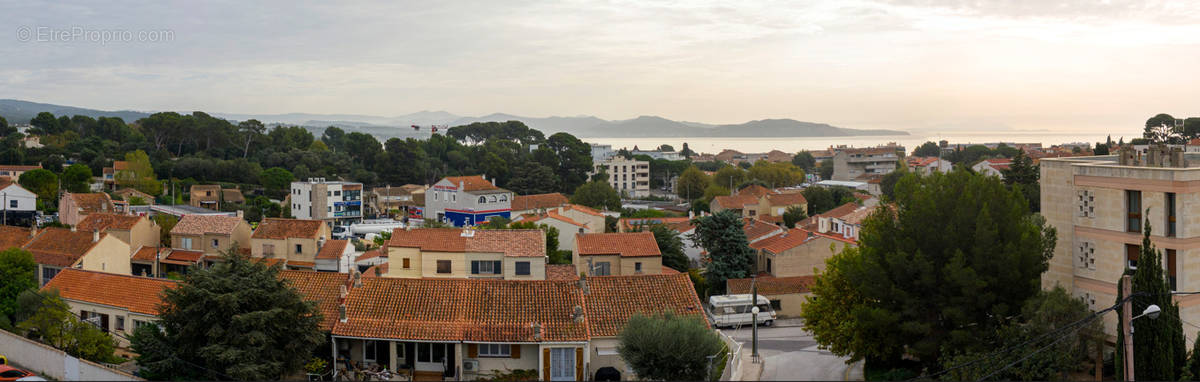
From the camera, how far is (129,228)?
48.1 metres

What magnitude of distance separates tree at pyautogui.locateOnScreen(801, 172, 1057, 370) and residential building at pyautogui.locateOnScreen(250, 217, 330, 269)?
97.2ft

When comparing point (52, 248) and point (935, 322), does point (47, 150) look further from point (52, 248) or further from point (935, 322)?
point (935, 322)

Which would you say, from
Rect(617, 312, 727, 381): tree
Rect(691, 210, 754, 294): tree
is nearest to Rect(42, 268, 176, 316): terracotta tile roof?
Rect(617, 312, 727, 381): tree

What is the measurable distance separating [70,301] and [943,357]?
2741 cm

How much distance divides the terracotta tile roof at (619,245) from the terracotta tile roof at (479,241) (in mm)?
4102

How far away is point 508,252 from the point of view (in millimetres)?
35750

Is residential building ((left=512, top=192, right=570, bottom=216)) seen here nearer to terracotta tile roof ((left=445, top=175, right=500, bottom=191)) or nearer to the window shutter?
terracotta tile roof ((left=445, top=175, right=500, bottom=191))

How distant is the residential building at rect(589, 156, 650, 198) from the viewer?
124 meters

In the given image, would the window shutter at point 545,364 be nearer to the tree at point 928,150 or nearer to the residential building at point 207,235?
the residential building at point 207,235

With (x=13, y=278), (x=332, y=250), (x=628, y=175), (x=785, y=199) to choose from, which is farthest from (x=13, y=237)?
(x=628, y=175)

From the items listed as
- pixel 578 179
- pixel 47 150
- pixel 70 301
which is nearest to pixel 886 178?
pixel 578 179

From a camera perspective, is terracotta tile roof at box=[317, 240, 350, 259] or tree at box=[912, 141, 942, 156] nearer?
terracotta tile roof at box=[317, 240, 350, 259]

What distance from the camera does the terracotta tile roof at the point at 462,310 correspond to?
931 inches

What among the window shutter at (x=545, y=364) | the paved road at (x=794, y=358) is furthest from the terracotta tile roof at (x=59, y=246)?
the paved road at (x=794, y=358)
